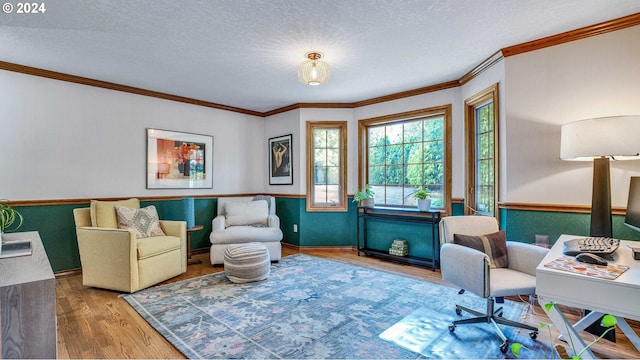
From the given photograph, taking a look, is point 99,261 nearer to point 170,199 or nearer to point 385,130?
point 170,199

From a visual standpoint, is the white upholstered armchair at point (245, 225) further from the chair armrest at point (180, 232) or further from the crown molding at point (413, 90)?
the crown molding at point (413, 90)

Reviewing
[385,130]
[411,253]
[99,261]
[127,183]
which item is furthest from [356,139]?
[99,261]

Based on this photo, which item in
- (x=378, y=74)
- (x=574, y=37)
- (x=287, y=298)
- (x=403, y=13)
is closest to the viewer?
(x=403, y=13)

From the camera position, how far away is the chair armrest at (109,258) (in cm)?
290

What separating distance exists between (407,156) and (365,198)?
84 cm

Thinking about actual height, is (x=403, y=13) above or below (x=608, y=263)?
above

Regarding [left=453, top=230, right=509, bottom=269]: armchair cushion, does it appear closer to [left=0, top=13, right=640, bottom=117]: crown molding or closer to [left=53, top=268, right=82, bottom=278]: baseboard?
[left=0, top=13, right=640, bottom=117]: crown molding

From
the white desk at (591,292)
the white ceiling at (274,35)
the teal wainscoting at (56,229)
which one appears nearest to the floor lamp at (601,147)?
the white desk at (591,292)

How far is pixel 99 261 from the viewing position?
118 inches

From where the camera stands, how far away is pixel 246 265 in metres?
3.15

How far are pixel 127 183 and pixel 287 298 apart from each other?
270 cm

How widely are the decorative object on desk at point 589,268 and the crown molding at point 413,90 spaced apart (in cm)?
202

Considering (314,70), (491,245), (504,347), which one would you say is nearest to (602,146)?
(491,245)

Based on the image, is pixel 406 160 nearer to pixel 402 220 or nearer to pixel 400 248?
pixel 402 220
